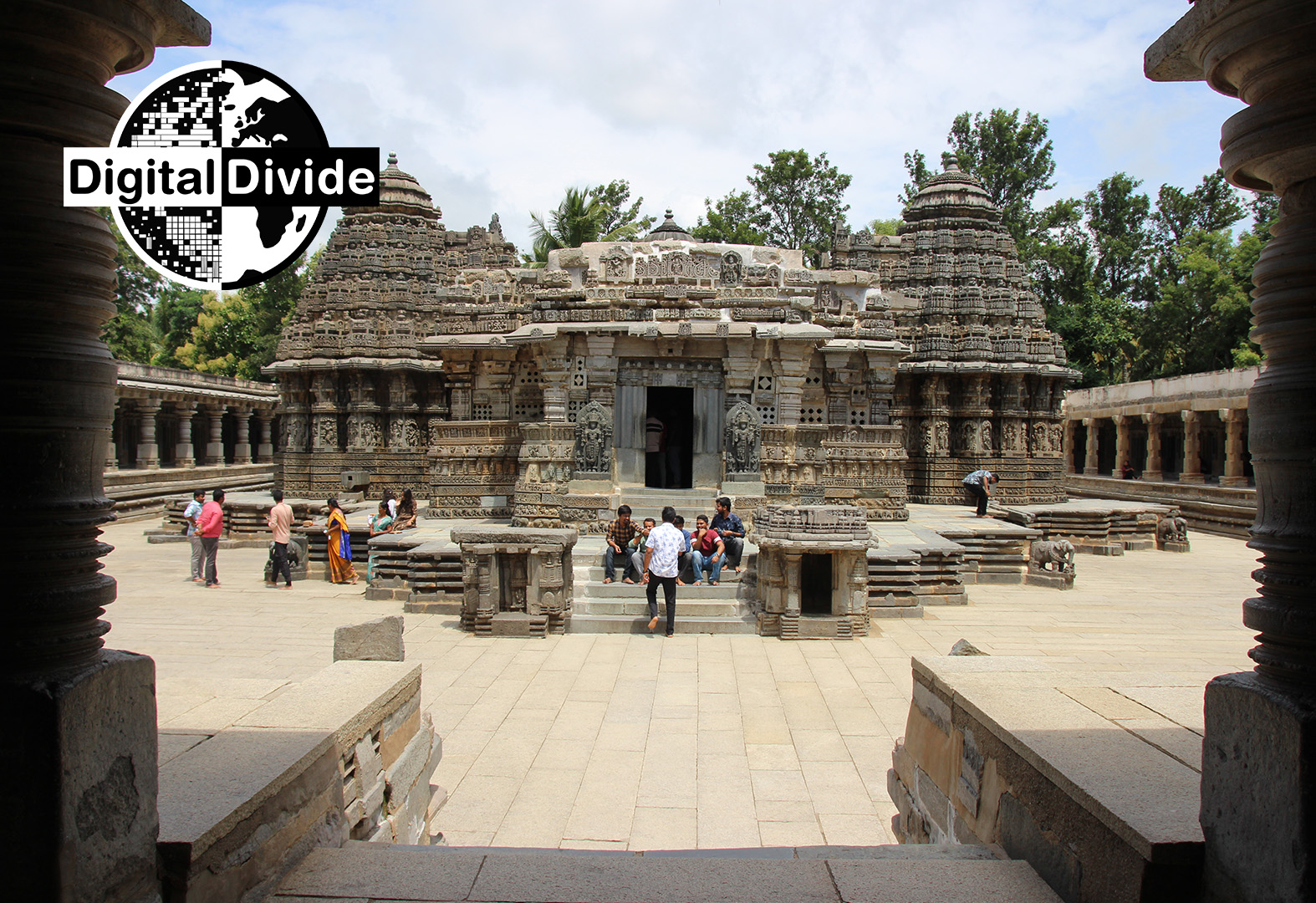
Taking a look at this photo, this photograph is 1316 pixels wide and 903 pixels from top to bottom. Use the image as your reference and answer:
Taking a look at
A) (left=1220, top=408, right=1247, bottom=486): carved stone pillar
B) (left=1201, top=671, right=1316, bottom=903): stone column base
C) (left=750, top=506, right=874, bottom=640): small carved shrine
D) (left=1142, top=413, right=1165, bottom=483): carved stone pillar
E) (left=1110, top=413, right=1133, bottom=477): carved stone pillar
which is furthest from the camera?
(left=1110, top=413, right=1133, bottom=477): carved stone pillar

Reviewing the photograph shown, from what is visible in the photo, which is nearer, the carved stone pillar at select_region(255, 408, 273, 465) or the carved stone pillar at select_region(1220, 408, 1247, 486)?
the carved stone pillar at select_region(1220, 408, 1247, 486)

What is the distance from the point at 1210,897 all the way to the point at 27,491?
140 inches

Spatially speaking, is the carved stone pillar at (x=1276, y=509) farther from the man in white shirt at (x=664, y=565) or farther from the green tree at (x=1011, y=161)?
the green tree at (x=1011, y=161)

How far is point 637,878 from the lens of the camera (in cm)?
277

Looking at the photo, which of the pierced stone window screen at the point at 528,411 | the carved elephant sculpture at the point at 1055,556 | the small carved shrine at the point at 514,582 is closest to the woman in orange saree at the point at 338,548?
the pierced stone window screen at the point at 528,411

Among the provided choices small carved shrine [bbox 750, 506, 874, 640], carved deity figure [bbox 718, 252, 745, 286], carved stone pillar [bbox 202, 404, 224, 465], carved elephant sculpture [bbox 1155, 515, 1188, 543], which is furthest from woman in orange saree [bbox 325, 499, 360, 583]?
carved stone pillar [bbox 202, 404, 224, 465]

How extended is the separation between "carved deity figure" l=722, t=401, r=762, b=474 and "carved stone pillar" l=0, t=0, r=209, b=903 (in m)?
10.5

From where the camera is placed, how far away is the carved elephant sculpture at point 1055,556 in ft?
40.5

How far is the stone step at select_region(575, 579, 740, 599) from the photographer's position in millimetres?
9602

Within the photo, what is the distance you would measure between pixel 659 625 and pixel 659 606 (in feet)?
0.88

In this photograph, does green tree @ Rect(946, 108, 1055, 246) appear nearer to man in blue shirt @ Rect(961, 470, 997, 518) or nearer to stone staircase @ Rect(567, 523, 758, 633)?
man in blue shirt @ Rect(961, 470, 997, 518)

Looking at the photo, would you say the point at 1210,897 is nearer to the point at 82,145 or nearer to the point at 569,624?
the point at 82,145

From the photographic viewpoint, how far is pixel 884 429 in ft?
51.6

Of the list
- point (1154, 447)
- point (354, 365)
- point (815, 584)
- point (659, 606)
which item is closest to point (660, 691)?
point (659, 606)
